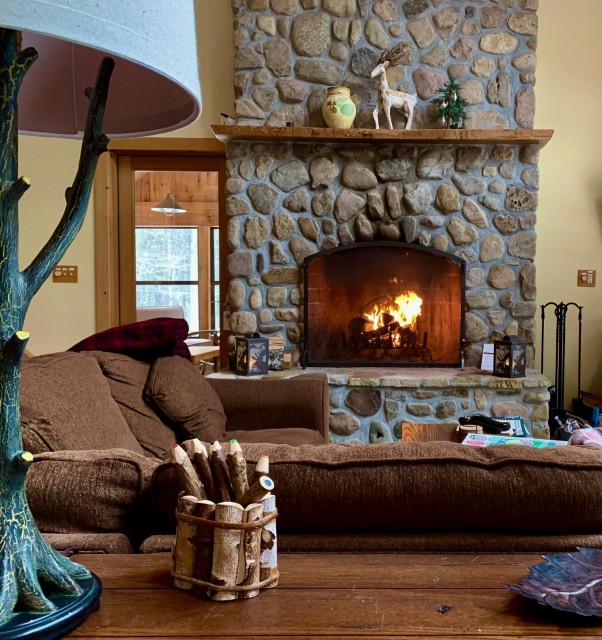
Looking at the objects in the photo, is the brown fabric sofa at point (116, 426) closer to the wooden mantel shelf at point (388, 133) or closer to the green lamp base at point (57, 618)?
the green lamp base at point (57, 618)

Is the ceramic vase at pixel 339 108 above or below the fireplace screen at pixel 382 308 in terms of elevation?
above

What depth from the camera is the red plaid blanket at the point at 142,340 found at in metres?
2.42

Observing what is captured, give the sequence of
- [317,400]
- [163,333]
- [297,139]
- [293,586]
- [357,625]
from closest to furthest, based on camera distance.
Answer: [357,625] → [293,586] → [163,333] → [317,400] → [297,139]

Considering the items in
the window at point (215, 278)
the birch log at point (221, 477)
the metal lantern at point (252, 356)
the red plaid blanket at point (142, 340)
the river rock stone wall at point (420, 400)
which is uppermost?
the window at point (215, 278)

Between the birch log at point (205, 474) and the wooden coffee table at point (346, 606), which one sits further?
the birch log at point (205, 474)

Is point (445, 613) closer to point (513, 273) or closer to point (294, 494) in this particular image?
point (294, 494)

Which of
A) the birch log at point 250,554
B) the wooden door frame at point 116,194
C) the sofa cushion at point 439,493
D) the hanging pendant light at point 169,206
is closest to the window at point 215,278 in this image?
the wooden door frame at point 116,194

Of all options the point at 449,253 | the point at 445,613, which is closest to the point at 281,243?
the point at 449,253

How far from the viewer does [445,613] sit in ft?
2.65

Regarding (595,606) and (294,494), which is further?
(294,494)

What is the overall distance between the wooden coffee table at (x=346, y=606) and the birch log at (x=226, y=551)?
2 centimetres

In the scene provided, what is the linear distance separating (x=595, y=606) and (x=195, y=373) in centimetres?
200

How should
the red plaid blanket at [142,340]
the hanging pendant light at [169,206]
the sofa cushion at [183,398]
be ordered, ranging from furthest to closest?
the hanging pendant light at [169,206], the red plaid blanket at [142,340], the sofa cushion at [183,398]

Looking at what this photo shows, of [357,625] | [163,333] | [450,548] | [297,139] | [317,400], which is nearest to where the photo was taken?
[357,625]
